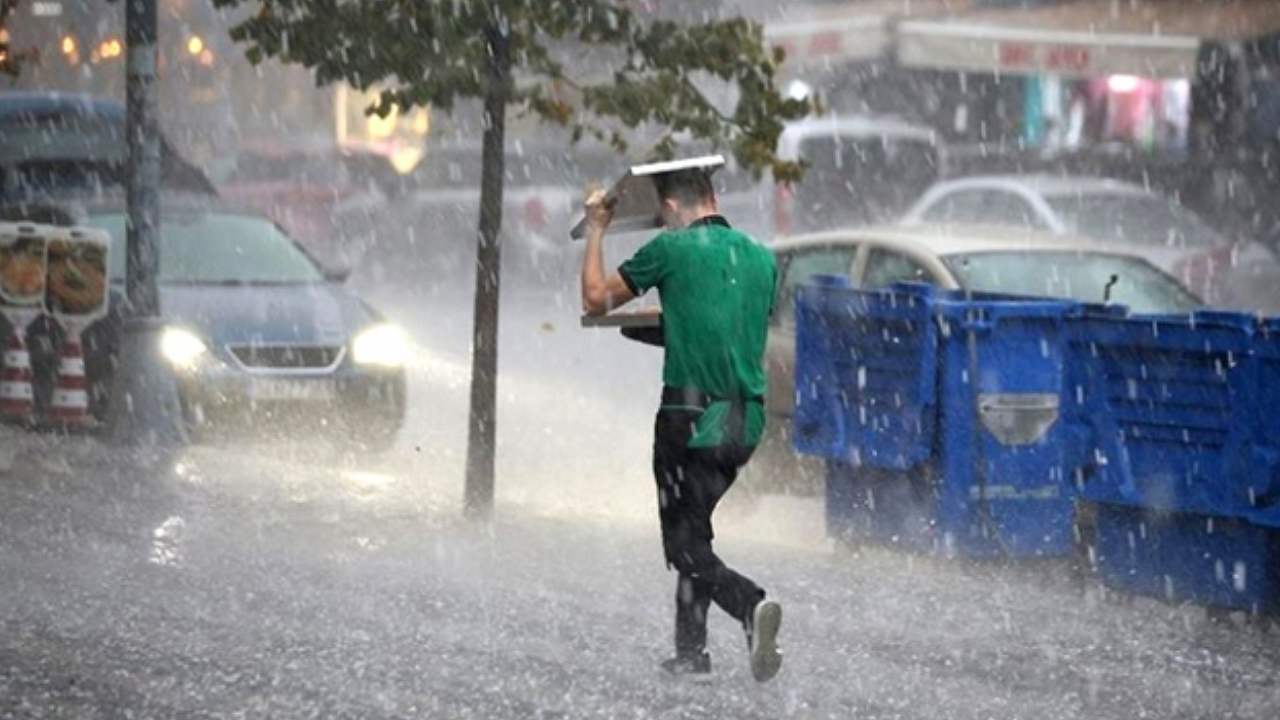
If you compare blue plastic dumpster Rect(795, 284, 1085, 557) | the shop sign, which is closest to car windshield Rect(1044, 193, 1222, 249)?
the shop sign

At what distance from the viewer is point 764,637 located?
353 inches

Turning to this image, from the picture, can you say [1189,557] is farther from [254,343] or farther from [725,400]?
[254,343]

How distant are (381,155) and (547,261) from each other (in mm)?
9839

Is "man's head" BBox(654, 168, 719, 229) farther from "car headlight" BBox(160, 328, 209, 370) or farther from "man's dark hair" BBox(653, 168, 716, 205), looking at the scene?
"car headlight" BBox(160, 328, 209, 370)

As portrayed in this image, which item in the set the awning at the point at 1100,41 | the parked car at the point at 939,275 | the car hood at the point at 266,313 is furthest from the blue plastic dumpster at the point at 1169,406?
the awning at the point at 1100,41

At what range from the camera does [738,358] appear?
9.14 metres

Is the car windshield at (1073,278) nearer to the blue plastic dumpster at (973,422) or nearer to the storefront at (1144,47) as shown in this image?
the blue plastic dumpster at (973,422)

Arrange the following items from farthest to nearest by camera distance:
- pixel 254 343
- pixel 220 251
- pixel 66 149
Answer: pixel 66 149
pixel 220 251
pixel 254 343

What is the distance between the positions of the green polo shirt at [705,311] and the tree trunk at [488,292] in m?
3.79

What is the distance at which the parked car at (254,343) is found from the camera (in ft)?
51.2

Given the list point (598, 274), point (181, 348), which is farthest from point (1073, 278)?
point (598, 274)

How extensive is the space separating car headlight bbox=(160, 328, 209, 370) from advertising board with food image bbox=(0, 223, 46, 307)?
3.29ft

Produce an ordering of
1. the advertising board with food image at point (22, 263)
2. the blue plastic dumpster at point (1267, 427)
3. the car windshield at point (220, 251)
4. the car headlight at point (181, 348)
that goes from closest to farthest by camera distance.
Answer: the blue plastic dumpster at point (1267, 427), the car headlight at point (181, 348), the advertising board with food image at point (22, 263), the car windshield at point (220, 251)

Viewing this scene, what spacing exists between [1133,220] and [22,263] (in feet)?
35.1
